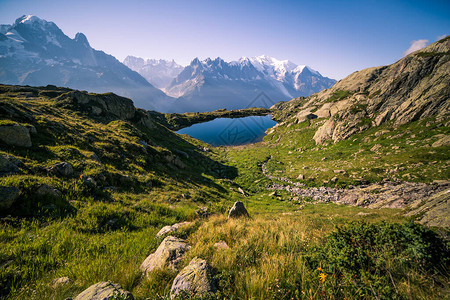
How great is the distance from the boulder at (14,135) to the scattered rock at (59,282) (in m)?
13.0

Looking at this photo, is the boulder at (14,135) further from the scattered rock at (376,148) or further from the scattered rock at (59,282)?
the scattered rock at (376,148)

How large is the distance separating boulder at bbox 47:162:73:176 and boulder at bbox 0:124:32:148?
12.7 ft

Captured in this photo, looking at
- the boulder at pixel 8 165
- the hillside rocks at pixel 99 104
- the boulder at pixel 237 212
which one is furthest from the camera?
the hillside rocks at pixel 99 104

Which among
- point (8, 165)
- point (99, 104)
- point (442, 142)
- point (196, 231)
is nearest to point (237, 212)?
point (196, 231)

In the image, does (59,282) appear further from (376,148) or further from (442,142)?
(376,148)

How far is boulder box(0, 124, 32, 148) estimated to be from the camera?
10688 mm

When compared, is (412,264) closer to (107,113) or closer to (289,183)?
(289,183)

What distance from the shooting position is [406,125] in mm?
30750

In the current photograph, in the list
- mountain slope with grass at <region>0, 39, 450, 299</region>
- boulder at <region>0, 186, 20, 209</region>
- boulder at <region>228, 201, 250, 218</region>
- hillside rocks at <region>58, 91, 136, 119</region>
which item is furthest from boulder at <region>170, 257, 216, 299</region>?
hillside rocks at <region>58, 91, 136, 119</region>

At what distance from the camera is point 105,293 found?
3105 mm

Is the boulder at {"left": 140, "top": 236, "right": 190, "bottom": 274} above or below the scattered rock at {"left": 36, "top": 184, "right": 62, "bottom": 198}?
below

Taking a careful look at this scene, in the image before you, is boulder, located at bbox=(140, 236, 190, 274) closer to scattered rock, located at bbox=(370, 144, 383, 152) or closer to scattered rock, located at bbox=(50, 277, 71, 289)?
scattered rock, located at bbox=(50, 277, 71, 289)

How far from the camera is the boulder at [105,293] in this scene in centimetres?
294

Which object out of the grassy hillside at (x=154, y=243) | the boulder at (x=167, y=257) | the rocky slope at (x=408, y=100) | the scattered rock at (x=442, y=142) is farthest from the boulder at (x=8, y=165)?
the rocky slope at (x=408, y=100)
